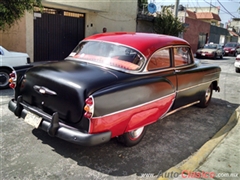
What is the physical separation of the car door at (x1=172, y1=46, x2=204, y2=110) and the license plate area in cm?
245

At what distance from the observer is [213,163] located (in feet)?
11.0

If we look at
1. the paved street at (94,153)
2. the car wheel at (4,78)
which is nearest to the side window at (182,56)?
the paved street at (94,153)

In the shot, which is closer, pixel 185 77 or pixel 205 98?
pixel 185 77

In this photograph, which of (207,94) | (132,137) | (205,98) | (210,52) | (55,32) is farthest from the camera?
(210,52)

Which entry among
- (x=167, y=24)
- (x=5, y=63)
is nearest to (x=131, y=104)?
(x=5, y=63)

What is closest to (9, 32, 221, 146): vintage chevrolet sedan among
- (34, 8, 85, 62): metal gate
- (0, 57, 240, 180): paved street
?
(0, 57, 240, 180): paved street

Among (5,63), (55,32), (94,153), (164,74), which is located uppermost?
(55,32)

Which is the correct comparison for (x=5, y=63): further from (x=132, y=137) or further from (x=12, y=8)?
(x=132, y=137)

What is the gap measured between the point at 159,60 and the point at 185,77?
0.77m

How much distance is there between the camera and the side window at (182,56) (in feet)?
15.8

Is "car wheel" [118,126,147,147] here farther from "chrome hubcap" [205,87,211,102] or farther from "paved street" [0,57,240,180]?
"chrome hubcap" [205,87,211,102]

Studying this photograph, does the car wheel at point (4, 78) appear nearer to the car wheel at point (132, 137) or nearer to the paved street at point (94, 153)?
the paved street at point (94, 153)

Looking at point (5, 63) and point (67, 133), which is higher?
point (5, 63)

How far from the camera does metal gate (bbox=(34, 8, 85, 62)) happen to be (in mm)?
12127
